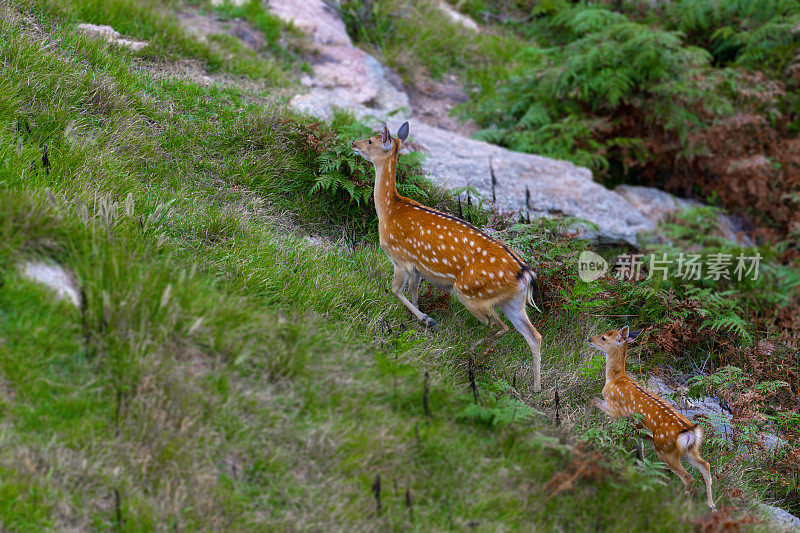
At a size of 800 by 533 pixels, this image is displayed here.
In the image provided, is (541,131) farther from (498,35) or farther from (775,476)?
(775,476)

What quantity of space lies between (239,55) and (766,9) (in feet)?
27.6

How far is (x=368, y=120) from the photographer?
787 centimetres

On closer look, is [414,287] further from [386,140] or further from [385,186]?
[386,140]

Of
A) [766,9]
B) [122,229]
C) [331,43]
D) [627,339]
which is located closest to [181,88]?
[122,229]

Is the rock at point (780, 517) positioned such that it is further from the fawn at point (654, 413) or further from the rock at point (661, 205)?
the rock at point (661, 205)

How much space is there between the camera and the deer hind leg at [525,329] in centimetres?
527

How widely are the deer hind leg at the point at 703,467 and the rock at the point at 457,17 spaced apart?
9474 millimetres

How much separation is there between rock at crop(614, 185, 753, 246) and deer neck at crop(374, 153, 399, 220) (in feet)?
15.8

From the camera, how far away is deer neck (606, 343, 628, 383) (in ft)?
18.1

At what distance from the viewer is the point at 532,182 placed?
829cm

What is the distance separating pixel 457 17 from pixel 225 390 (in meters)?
10.5

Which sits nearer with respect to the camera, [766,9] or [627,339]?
[627,339]

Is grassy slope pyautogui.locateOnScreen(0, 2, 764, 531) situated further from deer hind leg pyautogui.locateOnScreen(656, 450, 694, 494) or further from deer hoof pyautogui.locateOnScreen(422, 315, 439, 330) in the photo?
deer hind leg pyautogui.locateOnScreen(656, 450, 694, 494)

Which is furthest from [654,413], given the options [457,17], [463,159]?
[457,17]
